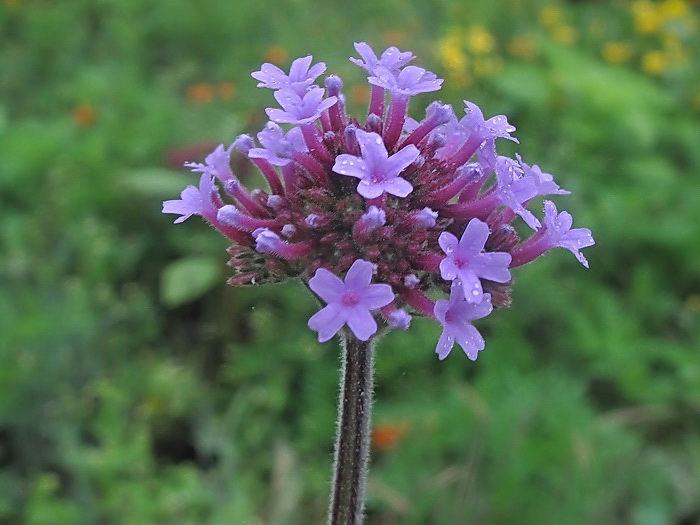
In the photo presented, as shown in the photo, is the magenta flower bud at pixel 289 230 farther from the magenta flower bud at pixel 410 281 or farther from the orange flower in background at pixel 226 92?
the orange flower in background at pixel 226 92

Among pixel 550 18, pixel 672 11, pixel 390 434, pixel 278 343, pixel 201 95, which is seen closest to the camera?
pixel 390 434

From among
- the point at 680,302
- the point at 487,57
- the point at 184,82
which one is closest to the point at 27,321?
the point at 184,82

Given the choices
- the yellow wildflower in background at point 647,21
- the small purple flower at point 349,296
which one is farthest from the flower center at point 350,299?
the yellow wildflower in background at point 647,21

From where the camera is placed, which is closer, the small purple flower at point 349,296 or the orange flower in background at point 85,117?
the small purple flower at point 349,296

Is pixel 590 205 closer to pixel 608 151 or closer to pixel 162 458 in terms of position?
pixel 608 151

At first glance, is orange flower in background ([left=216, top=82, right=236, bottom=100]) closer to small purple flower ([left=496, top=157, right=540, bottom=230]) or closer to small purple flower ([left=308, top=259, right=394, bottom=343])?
small purple flower ([left=496, top=157, right=540, bottom=230])

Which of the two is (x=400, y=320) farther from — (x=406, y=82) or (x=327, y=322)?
(x=406, y=82)

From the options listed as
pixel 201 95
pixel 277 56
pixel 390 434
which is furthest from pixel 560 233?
pixel 277 56
